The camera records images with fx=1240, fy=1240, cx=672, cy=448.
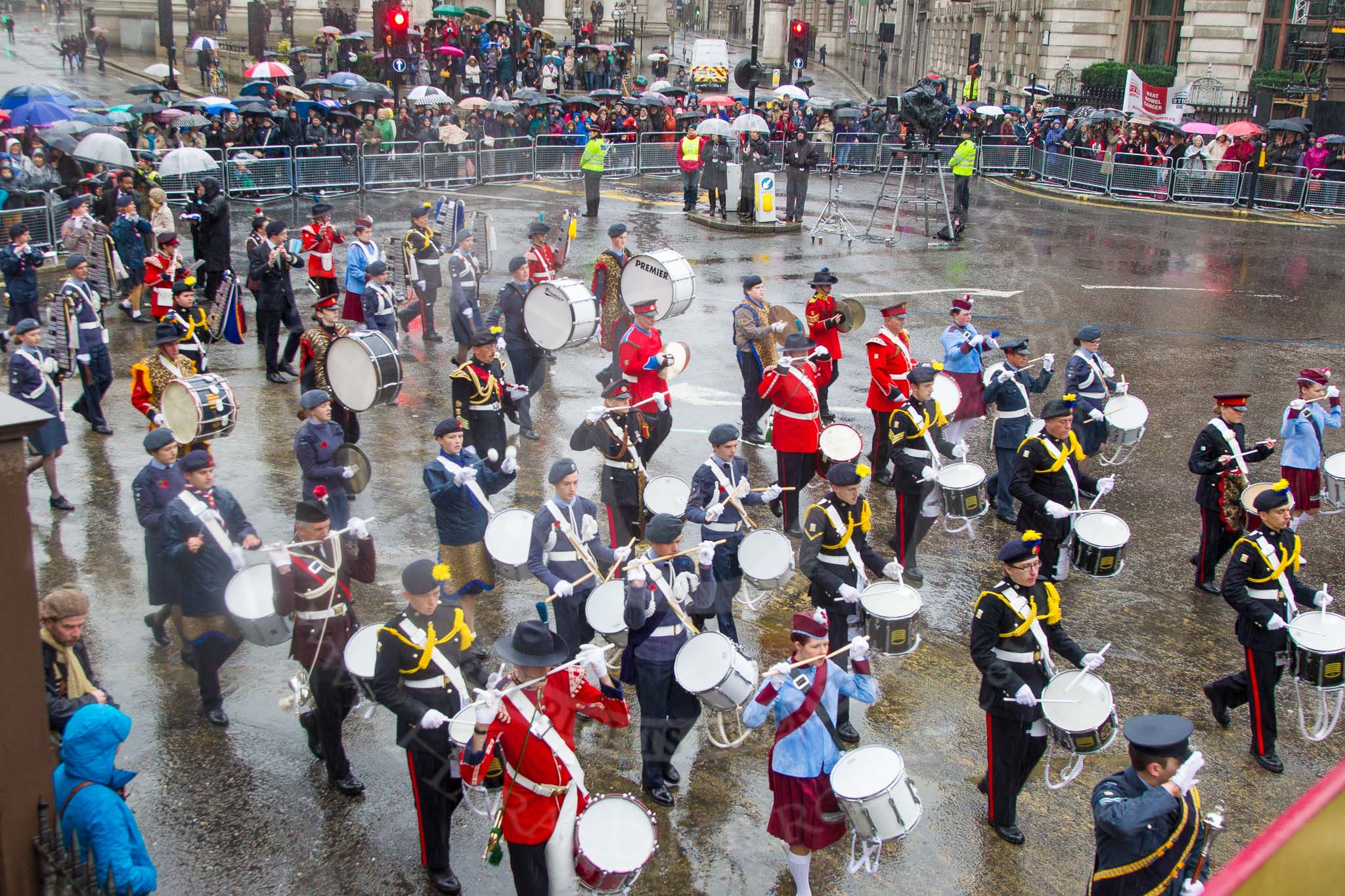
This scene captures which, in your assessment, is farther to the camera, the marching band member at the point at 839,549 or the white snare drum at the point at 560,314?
the white snare drum at the point at 560,314

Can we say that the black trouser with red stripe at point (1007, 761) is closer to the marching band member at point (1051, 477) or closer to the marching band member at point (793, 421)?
the marching band member at point (1051, 477)

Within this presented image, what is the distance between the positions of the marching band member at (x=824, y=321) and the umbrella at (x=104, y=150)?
1278 centimetres

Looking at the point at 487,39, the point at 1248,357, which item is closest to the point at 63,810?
the point at 1248,357

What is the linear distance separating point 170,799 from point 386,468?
5.40 metres

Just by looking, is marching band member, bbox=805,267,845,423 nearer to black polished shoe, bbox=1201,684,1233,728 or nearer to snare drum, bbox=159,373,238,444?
black polished shoe, bbox=1201,684,1233,728

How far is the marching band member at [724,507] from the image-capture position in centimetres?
872

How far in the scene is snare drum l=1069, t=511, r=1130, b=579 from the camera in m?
9.06

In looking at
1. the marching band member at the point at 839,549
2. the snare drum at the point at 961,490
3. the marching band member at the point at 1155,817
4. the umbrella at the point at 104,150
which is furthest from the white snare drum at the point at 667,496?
the umbrella at the point at 104,150

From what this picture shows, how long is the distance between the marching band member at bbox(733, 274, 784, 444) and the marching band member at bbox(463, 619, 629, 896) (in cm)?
679

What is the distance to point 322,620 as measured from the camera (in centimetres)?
735

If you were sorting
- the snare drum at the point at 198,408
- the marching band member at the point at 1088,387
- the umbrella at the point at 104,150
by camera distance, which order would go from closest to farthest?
the snare drum at the point at 198,408 → the marching band member at the point at 1088,387 → the umbrella at the point at 104,150

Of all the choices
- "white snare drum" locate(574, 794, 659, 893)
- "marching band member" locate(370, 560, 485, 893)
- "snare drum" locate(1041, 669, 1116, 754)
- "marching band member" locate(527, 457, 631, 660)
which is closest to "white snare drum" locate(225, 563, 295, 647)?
"marching band member" locate(370, 560, 485, 893)

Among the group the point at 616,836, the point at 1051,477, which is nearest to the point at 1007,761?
the point at 616,836

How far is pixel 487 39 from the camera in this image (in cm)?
4006
